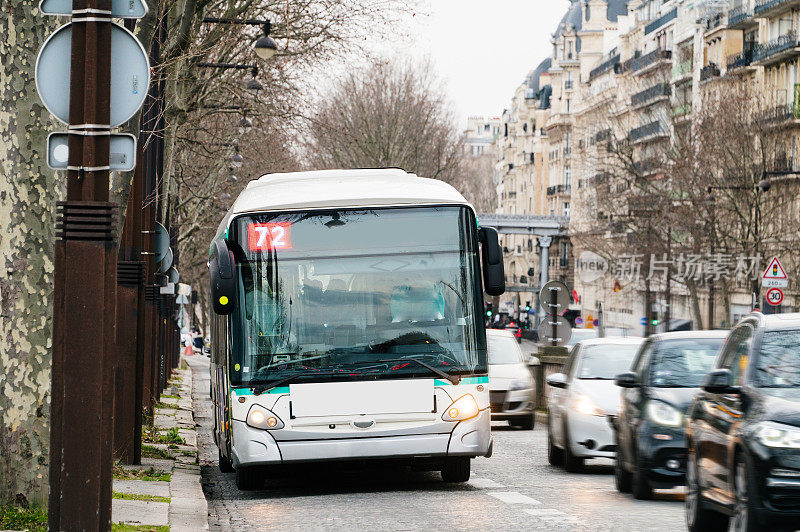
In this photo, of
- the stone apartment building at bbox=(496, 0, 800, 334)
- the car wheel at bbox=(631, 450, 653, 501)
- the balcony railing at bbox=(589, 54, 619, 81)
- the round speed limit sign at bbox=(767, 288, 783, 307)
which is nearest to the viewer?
the car wheel at bbox=(631, 450, 653, 501)

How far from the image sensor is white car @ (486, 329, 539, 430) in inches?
1009

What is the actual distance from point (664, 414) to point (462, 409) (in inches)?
77.6

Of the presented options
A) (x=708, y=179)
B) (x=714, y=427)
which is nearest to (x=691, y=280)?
(x=708, y=179)

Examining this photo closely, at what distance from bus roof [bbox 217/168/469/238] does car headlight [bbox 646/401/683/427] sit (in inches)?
112

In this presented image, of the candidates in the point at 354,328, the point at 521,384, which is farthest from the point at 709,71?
the point at 354,328

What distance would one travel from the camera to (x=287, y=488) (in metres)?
15.8

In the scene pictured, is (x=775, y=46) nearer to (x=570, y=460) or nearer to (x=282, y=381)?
(x=570, y=460)

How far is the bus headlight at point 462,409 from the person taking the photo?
14.4 meters

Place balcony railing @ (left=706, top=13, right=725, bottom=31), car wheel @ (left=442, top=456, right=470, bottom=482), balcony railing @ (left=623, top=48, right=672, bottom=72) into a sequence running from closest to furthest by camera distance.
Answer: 1. car wheel @ (left=442, top=456, right=470, bottom=482)
2. balcony railing @ (left=706, top=13, right=725, bottom=31)
3. balcony railing @ (left=623, top=48, right=672, bottom=72)

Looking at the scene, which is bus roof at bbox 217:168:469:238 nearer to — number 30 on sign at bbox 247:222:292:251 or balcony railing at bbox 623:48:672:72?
number 30 on sign at bbox 247:222:292:251

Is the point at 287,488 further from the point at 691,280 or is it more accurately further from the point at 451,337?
the point at 691,280

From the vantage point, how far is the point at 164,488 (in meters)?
13.7

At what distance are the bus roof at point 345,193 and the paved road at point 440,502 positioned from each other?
2608 millimetres

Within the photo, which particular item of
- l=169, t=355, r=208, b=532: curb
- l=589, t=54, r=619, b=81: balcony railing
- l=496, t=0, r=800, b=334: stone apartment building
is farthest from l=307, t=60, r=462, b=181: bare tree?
l=169, t=355, r=208, b=532: curb
